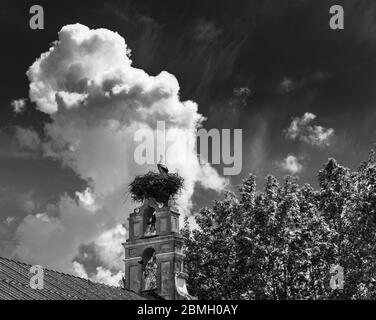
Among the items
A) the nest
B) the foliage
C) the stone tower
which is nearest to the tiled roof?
the stone tower

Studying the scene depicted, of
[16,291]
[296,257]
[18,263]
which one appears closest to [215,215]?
[296,257]

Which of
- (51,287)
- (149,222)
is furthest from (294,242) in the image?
(51,287)

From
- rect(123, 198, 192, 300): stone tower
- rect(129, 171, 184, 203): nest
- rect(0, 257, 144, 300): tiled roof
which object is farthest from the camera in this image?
rect(129, 171, 184, 203): nest

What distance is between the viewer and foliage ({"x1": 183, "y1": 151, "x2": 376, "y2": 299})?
27844mm

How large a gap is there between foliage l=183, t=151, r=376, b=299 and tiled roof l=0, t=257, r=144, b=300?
10.2m

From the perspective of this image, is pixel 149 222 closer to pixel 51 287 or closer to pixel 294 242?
pixel 51 287

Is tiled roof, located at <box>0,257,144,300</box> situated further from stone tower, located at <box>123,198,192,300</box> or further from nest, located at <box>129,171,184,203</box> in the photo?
nest, located at <box>129,171,184,203</box>

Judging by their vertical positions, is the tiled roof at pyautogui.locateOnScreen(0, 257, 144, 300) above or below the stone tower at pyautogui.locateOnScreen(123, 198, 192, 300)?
below

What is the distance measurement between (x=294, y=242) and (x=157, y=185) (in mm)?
9464

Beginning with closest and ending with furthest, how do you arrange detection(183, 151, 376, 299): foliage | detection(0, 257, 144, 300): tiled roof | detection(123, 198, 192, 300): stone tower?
detection(0, 257, 144, 300): tiled roof → detection(123, 198, 192, 300): stone tower → detection(183, 151, 376, 299): foliage

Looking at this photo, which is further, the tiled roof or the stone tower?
the stone tower

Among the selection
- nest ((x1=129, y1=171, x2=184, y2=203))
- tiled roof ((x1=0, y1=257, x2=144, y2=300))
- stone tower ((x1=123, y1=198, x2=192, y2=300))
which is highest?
nest ((x1=129, y1=171, x2=184, y2=203))

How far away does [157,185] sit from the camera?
23906 mm
